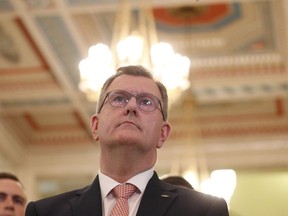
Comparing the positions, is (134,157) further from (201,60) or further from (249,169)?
(249,169)

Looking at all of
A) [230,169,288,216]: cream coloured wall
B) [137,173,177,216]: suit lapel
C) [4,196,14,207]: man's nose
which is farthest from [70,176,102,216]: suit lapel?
[230,169,288,216]: cream coloured wall

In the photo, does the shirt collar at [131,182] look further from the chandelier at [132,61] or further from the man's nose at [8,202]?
the chandelier at [132,61]

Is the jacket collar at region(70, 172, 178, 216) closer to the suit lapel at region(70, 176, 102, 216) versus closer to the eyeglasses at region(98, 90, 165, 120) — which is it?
the suit lapel at region(70, 176, 102, 216)

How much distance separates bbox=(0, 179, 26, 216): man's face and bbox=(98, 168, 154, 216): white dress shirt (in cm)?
125

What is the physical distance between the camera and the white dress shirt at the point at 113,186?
2076 millimetres

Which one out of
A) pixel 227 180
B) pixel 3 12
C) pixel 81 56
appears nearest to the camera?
pixel 227 180

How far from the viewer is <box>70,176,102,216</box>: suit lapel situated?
204 centimetres

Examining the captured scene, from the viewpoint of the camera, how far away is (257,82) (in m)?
9.80

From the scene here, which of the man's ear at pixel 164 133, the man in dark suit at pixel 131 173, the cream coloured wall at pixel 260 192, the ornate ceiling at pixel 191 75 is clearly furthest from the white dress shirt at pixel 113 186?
the cream coloured wall at pixel 260 192

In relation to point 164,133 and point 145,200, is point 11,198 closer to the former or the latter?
point 164,133

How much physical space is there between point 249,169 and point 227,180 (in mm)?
3931

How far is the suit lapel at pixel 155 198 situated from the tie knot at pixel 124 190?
4 centimetres

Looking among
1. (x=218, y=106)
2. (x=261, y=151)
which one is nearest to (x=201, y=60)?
(x=218, y=106)

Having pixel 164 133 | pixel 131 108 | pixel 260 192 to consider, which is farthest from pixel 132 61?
pixel 260 192
